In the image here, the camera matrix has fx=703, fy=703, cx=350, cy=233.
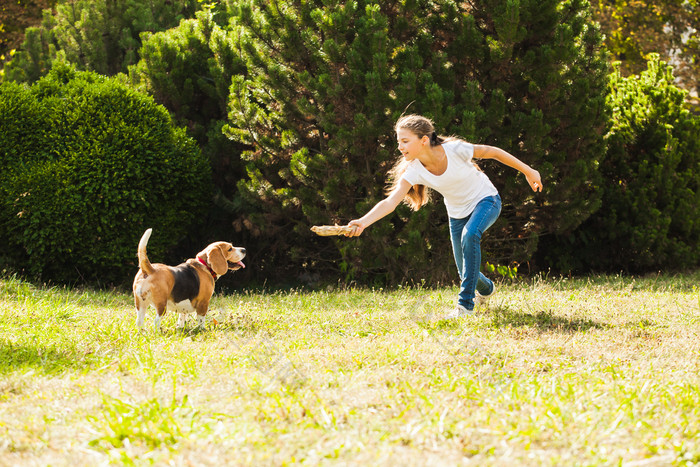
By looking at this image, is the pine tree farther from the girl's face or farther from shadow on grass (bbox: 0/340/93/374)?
shadow on grass (bbox: 0/340/93/374)

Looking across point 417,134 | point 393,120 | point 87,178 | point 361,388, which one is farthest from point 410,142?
point 87,178

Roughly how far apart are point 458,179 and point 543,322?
1371mm

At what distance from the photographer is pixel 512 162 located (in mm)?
5828

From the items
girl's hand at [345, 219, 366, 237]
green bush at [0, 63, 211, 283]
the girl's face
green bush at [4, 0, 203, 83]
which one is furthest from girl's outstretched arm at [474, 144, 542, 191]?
green bush at [4, 0, 203, 83]

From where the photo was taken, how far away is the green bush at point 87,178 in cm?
914

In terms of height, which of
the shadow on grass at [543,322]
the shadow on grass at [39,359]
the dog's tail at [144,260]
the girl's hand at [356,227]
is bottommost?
the shadow on grass at [39,359]

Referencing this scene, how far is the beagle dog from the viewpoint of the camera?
221 inches

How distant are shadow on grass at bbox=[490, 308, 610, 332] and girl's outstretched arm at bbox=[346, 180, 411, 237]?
4.15ft

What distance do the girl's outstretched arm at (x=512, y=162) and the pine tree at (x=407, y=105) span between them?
2.41 meters

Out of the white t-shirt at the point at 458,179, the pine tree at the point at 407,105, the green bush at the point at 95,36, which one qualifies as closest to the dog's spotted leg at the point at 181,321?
the white t-shirt at the point at 458,179

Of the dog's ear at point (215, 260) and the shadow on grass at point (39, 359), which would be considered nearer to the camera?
the shadow on grass at point (39, 359)

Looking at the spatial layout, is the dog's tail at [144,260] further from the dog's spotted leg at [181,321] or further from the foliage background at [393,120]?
the foliage background at [393,120]

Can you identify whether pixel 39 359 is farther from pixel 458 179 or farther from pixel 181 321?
pixel 458 179

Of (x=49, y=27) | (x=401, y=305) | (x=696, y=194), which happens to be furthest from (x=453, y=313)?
(x=49, y=27)
